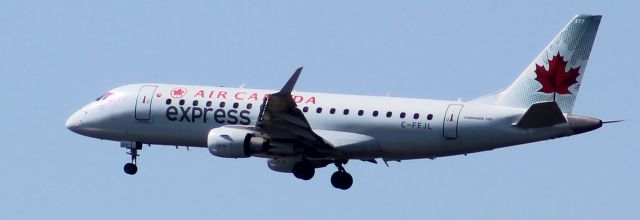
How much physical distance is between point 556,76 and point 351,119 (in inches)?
317

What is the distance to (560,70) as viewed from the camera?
6825 cm

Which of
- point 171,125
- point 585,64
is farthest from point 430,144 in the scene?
point 171,125

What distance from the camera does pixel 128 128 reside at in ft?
245

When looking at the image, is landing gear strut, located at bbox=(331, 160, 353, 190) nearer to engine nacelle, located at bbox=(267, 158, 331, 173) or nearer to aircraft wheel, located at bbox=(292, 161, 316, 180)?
aircraft wheel, located at bbox=(292, 161, 316, 180)

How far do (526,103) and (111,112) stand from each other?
1730 cm

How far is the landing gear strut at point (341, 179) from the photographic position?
73562 millimetres

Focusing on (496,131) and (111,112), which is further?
(111,112)

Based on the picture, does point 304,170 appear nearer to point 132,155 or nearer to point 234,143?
point 234,143

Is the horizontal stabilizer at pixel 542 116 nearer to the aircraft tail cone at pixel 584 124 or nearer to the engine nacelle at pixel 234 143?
the aircraft tail cone at pixel 584 124

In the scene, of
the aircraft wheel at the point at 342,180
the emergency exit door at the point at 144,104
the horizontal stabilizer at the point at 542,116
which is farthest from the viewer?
the emergency exit door at the point at 144,104

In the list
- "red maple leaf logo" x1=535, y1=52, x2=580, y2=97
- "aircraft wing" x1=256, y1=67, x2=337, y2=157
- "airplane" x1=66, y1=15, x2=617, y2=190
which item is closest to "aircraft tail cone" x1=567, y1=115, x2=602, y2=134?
"airplane" x1=66, y1=15, x2=617, y2=190

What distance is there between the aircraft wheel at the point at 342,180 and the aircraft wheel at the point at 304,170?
163cm

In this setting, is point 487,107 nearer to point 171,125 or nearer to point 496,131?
point 496,131

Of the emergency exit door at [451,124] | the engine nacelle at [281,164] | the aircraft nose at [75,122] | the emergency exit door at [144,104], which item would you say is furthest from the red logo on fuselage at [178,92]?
the emergency exit door at [451,124]
